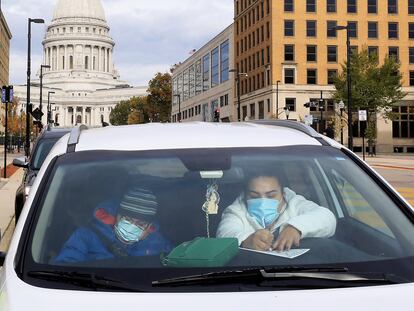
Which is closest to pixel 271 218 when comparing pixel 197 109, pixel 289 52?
pixel 289 52

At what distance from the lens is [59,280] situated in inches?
86.2

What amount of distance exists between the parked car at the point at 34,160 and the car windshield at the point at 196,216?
602 cm

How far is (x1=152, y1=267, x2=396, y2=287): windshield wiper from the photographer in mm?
2174

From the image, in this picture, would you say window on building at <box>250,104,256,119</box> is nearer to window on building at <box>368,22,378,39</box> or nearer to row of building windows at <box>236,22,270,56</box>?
row of building windows at <box>236,22,270,56</box>

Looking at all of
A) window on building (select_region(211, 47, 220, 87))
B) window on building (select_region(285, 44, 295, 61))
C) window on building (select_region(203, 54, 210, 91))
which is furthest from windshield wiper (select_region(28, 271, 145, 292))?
window on building (select_region(203, 54, 210, 91))

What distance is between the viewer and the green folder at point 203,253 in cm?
237

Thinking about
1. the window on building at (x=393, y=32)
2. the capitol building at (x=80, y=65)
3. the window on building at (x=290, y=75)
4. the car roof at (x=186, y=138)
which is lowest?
the car roof at (x=186, y=138)

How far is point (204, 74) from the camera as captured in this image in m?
104

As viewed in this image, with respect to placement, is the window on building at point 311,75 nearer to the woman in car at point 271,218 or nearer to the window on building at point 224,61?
the window on building at point 224,61

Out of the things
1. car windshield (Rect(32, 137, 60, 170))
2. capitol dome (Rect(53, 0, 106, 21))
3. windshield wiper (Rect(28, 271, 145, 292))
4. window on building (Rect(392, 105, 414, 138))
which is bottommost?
windshield wiper (Rect(28, 271, 145, 292))

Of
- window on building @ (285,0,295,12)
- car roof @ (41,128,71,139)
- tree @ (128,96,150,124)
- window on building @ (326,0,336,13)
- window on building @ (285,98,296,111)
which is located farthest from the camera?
tree @ (128,96,150,124)

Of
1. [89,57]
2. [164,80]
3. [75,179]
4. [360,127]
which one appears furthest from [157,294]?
[89,57]

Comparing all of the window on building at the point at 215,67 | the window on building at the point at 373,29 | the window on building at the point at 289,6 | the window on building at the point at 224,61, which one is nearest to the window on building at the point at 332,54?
the window on building at the point at 373,29

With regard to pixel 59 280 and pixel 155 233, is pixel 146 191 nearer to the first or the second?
pixel 155 233
